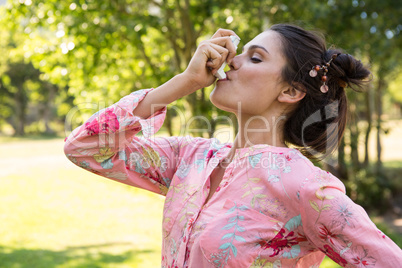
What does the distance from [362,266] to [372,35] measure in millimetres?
→ 7559

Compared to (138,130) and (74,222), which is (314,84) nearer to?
(138,130)

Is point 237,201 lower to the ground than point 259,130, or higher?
lower

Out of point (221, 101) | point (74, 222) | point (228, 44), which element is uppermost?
point (228, 44)

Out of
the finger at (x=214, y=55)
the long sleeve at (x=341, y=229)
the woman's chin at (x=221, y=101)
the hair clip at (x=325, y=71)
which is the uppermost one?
the finger at (x=214, y=55)

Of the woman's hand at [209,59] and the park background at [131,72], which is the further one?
the park background at [131,72]

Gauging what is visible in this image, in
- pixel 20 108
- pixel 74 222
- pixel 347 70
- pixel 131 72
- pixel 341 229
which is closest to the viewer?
pixel 341 229

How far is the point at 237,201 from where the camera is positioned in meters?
1.43

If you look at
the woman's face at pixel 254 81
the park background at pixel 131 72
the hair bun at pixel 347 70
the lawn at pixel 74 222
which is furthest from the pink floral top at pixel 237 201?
the lawn at pixel 74 222

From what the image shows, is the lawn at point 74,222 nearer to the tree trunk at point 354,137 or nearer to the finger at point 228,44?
the tree trunk at point 354,137

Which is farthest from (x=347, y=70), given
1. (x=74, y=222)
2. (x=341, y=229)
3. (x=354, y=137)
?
(x=354, y=137)

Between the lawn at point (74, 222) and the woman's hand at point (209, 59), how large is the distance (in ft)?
14.2

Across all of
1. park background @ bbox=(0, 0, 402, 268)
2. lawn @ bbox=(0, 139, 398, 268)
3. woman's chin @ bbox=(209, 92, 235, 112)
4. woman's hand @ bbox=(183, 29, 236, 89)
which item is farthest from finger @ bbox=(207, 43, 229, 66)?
lawn @ bbox=(0, 139, 398, 268)

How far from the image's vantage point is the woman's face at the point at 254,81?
1.58 m

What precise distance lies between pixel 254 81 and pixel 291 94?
181mm
